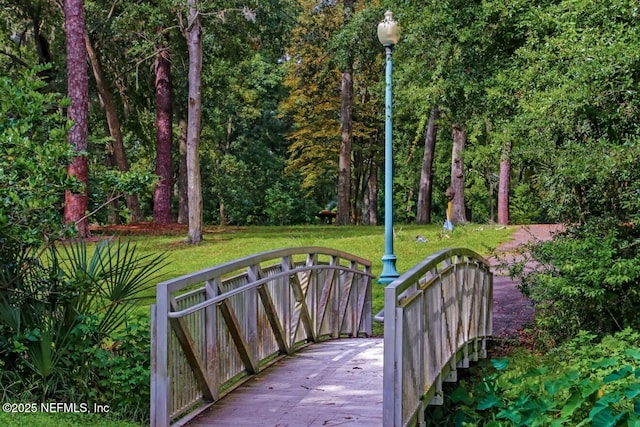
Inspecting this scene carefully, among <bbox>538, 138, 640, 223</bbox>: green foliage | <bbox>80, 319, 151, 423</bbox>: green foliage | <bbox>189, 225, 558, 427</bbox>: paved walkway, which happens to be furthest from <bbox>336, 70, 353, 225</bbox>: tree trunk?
<bbox>80, 319, 151, 423</bbox>: green foliage

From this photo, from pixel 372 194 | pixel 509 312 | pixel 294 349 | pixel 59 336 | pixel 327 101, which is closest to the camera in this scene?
pixel 59 336

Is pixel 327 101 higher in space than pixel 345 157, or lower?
higher

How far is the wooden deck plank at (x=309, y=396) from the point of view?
5762 millimetres

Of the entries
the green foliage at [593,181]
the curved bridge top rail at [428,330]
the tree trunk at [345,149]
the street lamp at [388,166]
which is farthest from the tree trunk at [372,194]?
the curved bridge top rail at [428,330]

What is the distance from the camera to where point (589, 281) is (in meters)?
9.32

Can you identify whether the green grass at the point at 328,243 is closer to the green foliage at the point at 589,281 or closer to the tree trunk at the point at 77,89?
the tree trunk at the point at 77,89

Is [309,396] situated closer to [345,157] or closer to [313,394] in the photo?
[313,394]

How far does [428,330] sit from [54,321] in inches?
135

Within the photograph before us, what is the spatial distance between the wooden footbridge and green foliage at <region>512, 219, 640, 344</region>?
1.17m

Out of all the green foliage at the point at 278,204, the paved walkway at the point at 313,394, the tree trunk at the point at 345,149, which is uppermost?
the tree trunk at the point at 345,149

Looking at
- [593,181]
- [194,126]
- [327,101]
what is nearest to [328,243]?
[194,126]

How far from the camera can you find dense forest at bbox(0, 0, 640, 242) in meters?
9.15

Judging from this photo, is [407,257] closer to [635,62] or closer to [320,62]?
[635,62]

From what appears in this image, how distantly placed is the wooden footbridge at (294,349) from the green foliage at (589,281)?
3.83 feet
